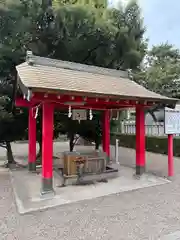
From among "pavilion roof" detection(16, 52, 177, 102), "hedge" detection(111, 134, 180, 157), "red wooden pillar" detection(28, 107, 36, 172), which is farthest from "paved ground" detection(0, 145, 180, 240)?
"hedge" detection(111, 134, 180, 157)

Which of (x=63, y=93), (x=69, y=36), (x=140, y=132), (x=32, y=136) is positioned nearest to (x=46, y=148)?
(x=63, y=93)

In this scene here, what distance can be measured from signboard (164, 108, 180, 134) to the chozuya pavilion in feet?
1.97

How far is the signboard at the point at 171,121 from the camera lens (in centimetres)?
666

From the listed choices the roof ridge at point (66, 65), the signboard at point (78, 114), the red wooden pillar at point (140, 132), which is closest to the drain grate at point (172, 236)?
the red wooden pillar at point (140, 132)

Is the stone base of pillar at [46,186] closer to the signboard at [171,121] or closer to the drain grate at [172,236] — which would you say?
the drain grate at [172,236]

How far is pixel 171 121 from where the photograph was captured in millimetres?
6785

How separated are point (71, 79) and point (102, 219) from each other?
3.72 meters

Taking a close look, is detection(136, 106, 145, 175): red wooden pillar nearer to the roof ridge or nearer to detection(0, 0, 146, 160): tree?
the roof ridge

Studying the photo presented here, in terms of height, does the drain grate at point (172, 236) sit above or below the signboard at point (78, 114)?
below

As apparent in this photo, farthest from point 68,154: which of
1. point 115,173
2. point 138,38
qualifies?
point 138,38

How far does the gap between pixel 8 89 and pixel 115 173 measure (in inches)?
211

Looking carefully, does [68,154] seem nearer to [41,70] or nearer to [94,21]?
[41,70]

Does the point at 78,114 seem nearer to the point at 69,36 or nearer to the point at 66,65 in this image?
the point at 66,65

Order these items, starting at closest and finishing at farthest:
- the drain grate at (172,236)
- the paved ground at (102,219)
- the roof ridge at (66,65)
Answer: the drain grate at (172,236), the paved ground at (102,219), the roof ridge at (66,65)
